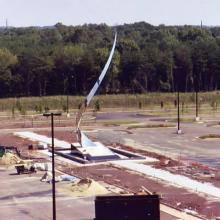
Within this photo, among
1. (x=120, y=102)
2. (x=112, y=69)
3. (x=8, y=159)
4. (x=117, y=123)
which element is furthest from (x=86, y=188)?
(x=112, y=69)

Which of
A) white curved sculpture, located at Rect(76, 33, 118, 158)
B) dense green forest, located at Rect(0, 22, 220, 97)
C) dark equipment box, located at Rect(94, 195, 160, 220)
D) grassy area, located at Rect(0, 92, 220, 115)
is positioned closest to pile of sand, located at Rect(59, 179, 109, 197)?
dark equipment box, located at Rect(94, 195, 160, 220)

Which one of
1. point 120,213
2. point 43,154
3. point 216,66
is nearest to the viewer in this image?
point 120,213

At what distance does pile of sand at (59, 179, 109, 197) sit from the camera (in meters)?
41.4

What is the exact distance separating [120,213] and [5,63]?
84.7 m

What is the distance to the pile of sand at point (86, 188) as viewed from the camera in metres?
41.4

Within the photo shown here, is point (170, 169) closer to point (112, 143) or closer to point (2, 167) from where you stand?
point (2, 167)

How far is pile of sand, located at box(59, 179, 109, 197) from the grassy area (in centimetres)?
5355

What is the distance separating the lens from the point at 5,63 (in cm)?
11488

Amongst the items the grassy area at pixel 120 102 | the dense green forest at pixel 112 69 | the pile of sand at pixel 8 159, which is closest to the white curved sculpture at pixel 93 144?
the pile of sand at pixel 8 159

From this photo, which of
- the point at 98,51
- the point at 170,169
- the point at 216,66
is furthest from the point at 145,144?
the point at 216,66

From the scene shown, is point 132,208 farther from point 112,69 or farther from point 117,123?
point 112,69

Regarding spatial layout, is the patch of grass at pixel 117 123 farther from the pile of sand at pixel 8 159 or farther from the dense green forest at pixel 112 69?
the dense green forest at pixel 112 69

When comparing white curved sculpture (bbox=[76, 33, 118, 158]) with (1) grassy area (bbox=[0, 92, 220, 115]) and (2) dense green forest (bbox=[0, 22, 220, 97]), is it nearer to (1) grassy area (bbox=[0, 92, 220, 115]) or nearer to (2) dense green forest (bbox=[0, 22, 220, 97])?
(1) grassy area (bbox=[0, 92, 220, 115])

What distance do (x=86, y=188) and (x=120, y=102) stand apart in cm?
6773
